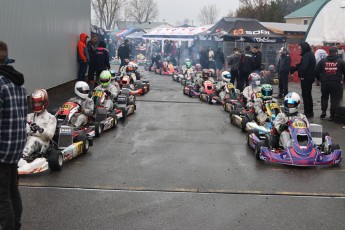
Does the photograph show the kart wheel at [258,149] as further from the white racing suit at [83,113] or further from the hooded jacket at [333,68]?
the hooded jacket at [333,68]

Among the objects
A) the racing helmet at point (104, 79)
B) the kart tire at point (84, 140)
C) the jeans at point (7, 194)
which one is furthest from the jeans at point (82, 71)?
the jeans at point (7, 194)

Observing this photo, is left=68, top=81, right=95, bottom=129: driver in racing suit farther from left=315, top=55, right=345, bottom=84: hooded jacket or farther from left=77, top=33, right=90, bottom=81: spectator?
left=77, top=33, right=90, bottom=81: spectator

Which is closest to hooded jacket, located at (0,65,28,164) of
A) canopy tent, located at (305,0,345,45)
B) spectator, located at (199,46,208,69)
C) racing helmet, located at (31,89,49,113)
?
racing helmet, located at (31,89,49,113)

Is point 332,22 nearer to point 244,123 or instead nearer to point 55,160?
point 244,123

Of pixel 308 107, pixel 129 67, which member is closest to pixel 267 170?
pixel 308 107

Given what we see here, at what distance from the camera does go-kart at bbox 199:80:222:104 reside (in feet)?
48.9

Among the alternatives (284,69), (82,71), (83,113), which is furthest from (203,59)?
(83,113)

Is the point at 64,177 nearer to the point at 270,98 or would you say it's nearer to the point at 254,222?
the point at 254,222

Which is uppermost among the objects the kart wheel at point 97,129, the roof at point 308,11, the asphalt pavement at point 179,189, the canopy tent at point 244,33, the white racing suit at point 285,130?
the roof at point 308,11

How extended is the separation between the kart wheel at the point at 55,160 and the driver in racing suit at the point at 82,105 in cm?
202

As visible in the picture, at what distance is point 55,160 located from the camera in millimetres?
6578

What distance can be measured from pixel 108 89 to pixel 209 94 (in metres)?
4.63

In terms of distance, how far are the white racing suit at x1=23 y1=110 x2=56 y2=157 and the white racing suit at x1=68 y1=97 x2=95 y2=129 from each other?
5.59ft

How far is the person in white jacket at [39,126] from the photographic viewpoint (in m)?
6.70
